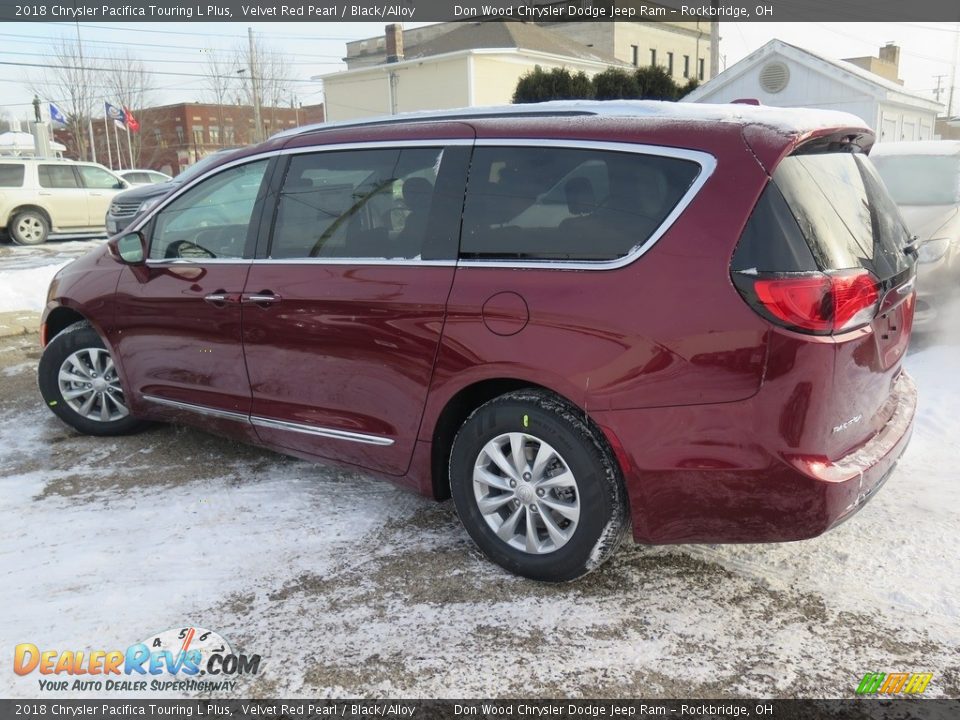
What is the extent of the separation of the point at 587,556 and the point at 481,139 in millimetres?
1706

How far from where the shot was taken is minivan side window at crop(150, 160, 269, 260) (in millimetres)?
3910

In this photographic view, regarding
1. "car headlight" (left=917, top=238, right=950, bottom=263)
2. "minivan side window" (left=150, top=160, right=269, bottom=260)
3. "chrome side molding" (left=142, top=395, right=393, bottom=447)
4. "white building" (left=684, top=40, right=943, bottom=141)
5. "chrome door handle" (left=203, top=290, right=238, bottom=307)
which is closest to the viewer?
"chrome side molding" (left=142, top=395, right=393, bottom=447)

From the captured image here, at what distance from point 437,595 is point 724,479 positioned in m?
1.18

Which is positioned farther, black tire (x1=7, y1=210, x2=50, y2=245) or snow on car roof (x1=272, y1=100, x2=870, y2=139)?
black tire (x1=7, y1=210, x2=50, y2=245)

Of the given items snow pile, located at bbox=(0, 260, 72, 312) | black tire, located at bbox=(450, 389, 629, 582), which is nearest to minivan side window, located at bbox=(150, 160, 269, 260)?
black tire, located at bbox=(450, 389, 629, 582)

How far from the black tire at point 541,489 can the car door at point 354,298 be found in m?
0.32

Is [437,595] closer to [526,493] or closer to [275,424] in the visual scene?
[526,493]

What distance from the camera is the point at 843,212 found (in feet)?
9.14

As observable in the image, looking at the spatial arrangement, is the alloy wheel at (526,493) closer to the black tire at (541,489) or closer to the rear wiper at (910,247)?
the black tire at (541,489)

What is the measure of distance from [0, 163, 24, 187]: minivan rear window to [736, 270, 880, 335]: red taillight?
17.7 m

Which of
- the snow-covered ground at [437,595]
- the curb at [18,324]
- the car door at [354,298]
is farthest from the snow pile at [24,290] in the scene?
the car door at [354,298]

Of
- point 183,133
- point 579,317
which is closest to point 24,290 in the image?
point 579,317

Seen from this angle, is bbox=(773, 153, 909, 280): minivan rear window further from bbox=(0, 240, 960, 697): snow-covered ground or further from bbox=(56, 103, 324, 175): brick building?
bbox=(56, 103, 324, 175): brick building

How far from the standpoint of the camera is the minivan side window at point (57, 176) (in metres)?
16.6
